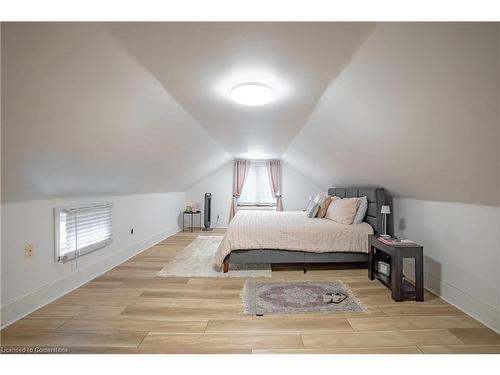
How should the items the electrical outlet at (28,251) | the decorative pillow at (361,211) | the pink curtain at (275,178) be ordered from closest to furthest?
1. the electrical outlet at (28,251)
2. the decorative pillow at (361,211)
3. the pink curtain at (275,178)

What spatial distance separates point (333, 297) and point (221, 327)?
112 centimetres

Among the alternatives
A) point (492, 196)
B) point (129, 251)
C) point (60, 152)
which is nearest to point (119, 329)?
point (60, 152)

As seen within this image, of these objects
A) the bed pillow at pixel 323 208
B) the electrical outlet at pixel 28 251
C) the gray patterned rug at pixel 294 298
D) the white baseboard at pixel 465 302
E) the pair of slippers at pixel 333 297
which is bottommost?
the gray patterned rug at pixel 294 298

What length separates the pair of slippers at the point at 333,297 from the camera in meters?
2.07

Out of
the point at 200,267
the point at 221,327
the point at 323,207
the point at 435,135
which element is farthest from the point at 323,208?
the point at 221,327

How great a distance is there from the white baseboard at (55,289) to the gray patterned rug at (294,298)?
1859 millimetres

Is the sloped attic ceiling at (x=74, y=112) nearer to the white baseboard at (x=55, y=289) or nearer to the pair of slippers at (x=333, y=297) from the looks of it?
the white baseboard at (x=55, y=289)

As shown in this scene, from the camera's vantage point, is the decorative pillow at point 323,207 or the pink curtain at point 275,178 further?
the pink curtain at point 275,178

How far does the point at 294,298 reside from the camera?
Answer: 2164 mm

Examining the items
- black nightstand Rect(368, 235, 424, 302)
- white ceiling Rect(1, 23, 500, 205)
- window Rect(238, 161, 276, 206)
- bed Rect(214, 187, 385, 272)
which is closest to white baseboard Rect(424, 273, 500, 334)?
black nightstand Rect(368, 235, 424, 302)

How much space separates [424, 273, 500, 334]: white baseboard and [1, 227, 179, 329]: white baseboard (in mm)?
3800

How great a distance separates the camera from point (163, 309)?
77.6 inches

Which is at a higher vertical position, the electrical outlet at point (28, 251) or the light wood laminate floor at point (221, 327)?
the electrical outlet at point (28, 251)

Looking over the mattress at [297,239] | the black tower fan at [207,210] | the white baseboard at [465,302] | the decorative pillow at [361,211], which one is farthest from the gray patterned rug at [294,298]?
the black tower fan at [207,210]
